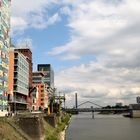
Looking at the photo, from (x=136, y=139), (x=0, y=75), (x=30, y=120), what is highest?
(x=0, y=75)

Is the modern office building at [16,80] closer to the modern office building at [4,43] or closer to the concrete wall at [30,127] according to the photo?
the modern office building at [4,43]

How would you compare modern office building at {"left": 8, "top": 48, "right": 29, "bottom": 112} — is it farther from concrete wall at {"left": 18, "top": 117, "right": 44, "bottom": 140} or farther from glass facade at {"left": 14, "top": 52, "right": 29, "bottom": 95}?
concrete wall at {"left": 18, "top": 117, "right": 44, "bottom": 140}

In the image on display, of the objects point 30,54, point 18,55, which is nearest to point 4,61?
point 18,55

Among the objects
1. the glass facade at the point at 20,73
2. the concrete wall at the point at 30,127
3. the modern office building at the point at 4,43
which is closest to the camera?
the concrete wall at the point at 30,127

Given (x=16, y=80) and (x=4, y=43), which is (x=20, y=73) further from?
(x=4, y=43)

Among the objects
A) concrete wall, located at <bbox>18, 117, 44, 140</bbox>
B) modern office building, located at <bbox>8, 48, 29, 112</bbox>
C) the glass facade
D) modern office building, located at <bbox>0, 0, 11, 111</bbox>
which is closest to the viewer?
concrete wall, located at <bbox>18, 117, 44, 140</bbox>

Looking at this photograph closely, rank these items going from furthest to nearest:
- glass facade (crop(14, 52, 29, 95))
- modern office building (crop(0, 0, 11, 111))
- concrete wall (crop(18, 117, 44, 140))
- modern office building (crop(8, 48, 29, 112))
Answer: glass facade (crop(14, 52, 29, 95)) < modern office building (crop(8, 48, 29, 112)) < modern office building (crop(0, 0, 11, 111)) < concrete wall (crop(18, 117, 44, 140))

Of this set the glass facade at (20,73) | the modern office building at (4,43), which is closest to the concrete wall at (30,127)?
the modern office building at (4,43)

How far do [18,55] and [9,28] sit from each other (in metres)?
42.8

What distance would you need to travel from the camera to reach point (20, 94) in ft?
481

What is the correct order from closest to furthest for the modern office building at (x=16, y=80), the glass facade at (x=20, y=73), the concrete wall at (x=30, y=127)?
the concrete wall at (x=30, y=127) < the modern office building at (x=16, y=80) < the glass facade at (x=20, y=73)

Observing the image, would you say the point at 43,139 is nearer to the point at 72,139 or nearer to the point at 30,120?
the point at 30,120

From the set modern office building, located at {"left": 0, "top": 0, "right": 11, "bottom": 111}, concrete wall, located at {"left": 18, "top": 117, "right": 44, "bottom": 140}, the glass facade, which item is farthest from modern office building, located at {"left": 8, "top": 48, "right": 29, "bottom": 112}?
concrete wall, located at {"left": 18, "top": 117, "right": 44, "bottom": 140}

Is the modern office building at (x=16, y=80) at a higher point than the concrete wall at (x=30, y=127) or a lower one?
higher
